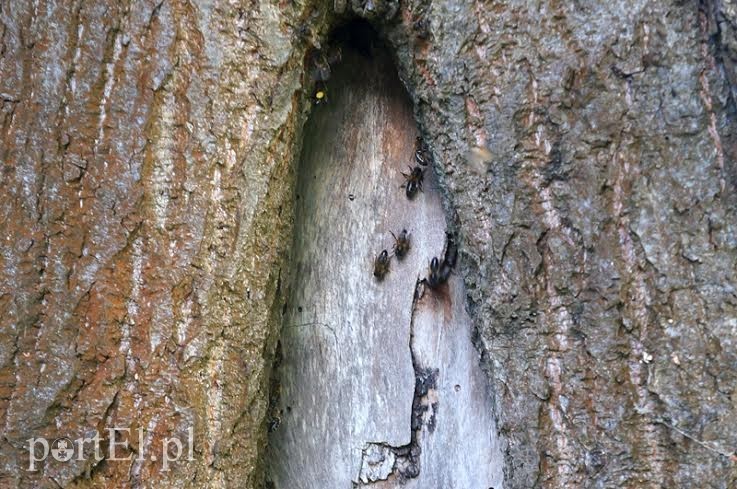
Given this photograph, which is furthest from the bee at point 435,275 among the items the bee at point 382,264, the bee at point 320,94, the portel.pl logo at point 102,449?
the portel.pl logo at point 102,449

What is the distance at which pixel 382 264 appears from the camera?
1.69m

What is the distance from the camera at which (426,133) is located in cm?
Result: 151

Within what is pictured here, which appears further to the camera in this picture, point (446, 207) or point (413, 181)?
point (413, 181)

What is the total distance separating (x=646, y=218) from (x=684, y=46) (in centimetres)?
34

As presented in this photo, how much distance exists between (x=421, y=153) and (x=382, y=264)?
1.00 ft

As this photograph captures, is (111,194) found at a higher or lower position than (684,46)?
lower

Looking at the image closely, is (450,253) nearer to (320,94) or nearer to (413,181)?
(413,181)

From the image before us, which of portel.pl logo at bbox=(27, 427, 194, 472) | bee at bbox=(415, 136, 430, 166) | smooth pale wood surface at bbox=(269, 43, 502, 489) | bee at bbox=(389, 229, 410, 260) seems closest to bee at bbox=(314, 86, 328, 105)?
smooth pale wood surface at bbox=(269, 43, 502, 489)

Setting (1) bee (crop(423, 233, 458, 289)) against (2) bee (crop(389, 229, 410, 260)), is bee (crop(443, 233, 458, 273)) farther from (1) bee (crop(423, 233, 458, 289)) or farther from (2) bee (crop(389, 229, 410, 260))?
(2) bee (crop(389, 229, 410, 260))

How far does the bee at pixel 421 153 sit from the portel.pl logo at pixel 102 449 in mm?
847

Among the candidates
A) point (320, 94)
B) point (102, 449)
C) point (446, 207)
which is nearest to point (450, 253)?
point (446, 207)

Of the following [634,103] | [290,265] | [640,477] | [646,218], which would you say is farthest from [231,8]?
[640,477]

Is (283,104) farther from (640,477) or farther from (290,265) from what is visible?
(640,477)

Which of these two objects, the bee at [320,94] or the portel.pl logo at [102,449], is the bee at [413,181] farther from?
the portel.pl logo at [102,449]
